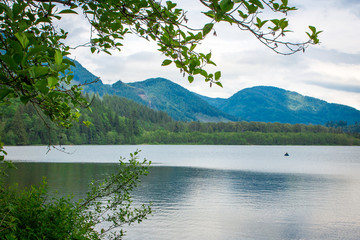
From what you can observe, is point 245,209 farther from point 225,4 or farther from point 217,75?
point 225,4

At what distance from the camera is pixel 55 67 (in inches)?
115

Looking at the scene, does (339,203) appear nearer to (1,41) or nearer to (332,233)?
(332,233)

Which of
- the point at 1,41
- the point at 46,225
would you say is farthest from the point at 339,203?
the point at 1,41

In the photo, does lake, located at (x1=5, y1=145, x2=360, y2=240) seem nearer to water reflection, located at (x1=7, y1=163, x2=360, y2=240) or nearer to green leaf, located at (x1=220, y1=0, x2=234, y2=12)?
water reflection, located at (x1=7, y1=163, x2=360, y2=240)

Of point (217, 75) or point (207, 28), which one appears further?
point (217, 75)

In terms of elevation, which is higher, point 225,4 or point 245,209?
point 225,4

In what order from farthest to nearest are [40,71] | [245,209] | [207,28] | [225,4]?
[245,209], [207,28], [225,4], [40,71]

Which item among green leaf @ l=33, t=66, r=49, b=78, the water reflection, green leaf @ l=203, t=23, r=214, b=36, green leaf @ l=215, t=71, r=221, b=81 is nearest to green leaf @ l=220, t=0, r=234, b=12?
green leaf @ l=203, t=23, r=214, b=36

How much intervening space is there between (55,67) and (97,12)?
299cm

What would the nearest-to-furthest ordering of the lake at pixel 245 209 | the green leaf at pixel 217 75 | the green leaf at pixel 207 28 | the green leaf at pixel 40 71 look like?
the green leaf at pixel 40 71 < the green leaf at pixel 207 28 < the green leaf at pixel 217 75 < the lake at pixel 245 209

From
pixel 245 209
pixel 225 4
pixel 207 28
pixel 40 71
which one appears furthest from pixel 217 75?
pixel 245 209

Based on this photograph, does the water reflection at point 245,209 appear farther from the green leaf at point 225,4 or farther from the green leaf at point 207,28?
the green leaf at point 225,4

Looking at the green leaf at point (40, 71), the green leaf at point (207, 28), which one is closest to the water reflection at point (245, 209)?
the green leaf at point (207, 28)

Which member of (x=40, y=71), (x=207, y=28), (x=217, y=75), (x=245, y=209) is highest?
(x=207, y=28)
